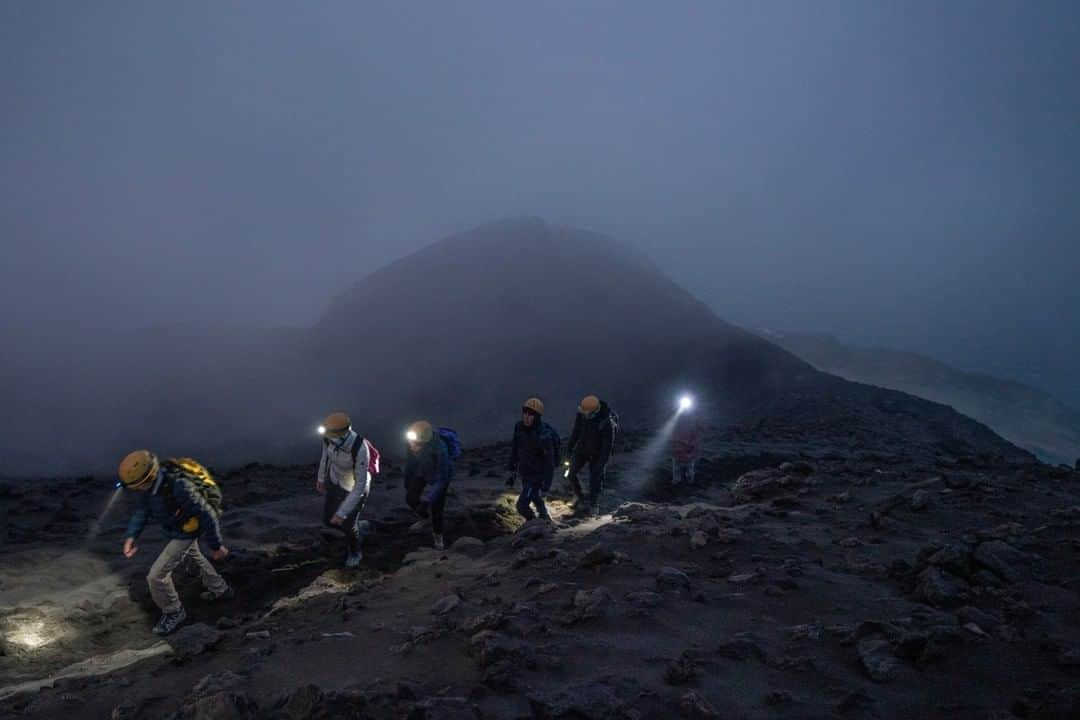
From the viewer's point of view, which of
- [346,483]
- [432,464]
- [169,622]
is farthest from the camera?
[432,464]

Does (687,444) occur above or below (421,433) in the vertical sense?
below

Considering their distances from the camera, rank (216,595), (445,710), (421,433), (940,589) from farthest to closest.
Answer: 1. (421,433)
2. (216,595)
3. (940,589)
4. (445,710)

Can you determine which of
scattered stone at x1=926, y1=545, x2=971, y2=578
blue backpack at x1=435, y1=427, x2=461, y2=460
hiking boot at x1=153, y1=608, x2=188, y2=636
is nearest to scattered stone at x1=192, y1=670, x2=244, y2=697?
hiking boot at x1=153, y1=608, x2=188, y2=636

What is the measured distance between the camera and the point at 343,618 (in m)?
6.19

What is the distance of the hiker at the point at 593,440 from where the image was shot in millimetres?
11625

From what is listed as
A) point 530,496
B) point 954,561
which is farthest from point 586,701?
point 530,496

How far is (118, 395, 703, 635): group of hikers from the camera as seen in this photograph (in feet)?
23.6

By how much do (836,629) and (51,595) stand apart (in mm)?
10368

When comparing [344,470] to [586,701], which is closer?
[586,701]

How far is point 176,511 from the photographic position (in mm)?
7262

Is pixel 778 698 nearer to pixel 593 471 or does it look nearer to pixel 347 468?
pixel 347 468

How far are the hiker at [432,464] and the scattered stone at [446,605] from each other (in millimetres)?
3804

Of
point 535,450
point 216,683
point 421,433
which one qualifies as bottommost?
point 216,683

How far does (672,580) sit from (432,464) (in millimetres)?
5182
